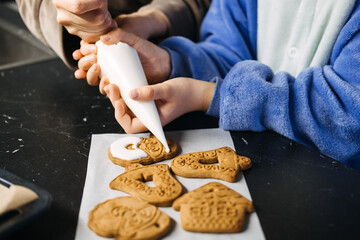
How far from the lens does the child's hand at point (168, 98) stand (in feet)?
2.55

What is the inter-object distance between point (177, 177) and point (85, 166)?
0.61ft

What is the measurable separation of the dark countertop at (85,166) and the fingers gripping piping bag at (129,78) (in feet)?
0.28

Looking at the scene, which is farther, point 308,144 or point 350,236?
point 308,144

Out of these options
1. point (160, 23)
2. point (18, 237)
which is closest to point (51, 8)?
point (160, 23)

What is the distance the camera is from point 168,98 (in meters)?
0.82

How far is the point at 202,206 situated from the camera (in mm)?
590

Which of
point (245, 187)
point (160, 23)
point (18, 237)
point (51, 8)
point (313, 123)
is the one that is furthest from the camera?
point (160, 23)

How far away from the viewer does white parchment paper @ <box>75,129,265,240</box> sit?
1.83ft

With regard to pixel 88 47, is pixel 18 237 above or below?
below

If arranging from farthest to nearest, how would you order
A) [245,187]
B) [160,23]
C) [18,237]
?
1. [160,23]
2. [245,187]
3. [18,237]

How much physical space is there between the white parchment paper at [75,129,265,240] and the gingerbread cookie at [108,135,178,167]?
15 millimetres

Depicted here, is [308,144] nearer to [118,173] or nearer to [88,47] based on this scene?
[118,173]

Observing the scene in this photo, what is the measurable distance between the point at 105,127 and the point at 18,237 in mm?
351

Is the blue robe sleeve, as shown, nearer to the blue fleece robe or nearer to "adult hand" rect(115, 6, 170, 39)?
the blue fleece robe
